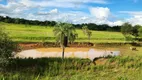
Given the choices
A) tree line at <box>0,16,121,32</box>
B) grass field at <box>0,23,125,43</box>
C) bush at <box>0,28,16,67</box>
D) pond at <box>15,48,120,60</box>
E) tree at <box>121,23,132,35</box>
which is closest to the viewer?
bush at <box>0,28,16,67</box>

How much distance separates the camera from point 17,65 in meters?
27.5

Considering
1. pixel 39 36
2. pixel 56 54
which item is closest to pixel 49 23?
pixel 39 36

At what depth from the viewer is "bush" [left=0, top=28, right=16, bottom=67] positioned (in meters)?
25.3

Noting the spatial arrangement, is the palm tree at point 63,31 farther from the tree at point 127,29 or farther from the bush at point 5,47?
the tree at point 127,29

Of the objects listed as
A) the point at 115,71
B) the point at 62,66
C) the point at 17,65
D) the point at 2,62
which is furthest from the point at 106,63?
the point at 2,62

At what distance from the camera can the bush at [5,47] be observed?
25.3m

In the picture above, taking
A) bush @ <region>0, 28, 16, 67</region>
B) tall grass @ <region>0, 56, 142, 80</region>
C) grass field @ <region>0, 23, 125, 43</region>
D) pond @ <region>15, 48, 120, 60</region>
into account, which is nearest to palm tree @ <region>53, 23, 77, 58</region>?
pond @ <region>15, 48, 120, 60</region>

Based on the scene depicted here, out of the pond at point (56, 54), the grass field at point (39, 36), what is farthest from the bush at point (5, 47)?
the grass field at point (39, 36)

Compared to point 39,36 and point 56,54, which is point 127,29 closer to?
point 39,36

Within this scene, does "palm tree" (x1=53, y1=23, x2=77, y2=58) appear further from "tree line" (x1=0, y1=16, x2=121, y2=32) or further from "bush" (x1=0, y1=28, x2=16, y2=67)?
"tree line" (x1=0, y1=16, x2=121, y2=32)

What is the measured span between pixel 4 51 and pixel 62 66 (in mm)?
5873

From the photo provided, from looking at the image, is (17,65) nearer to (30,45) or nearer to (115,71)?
(115,71)

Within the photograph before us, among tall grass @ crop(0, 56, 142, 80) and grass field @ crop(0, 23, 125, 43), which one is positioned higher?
grass field @ crop(0, 23, 125, 43)

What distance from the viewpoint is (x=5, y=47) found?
87.2ft
